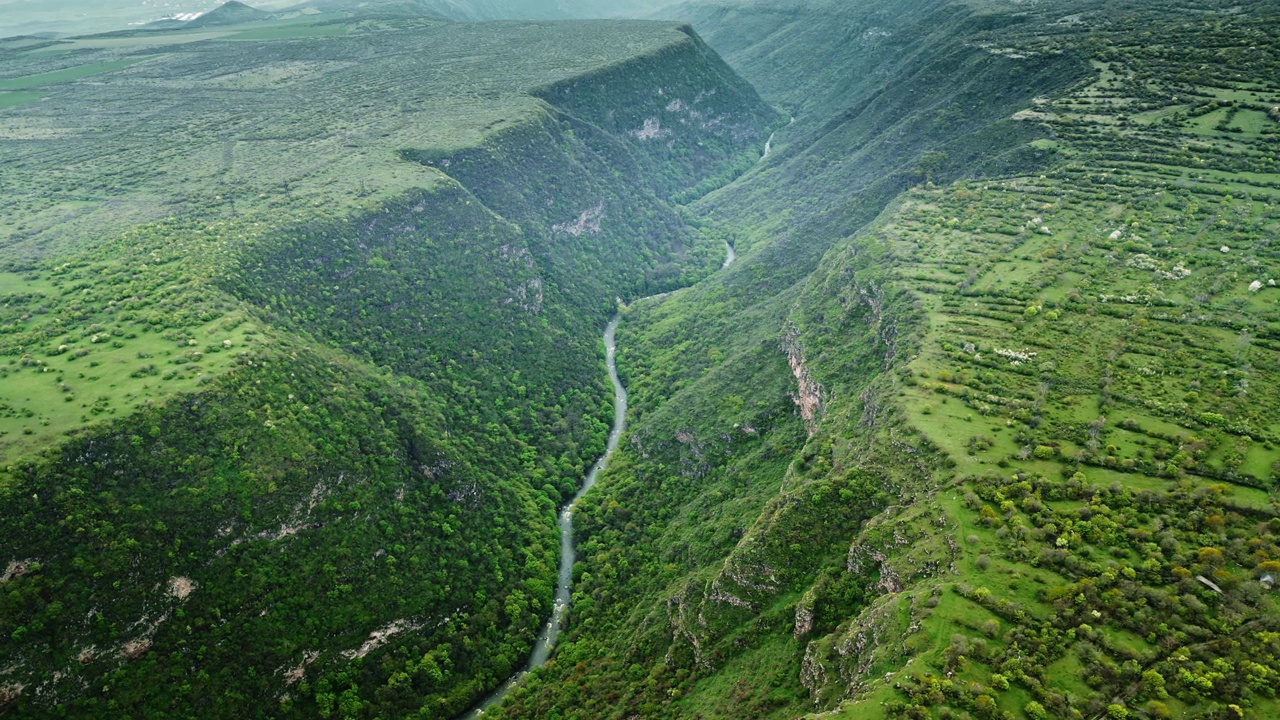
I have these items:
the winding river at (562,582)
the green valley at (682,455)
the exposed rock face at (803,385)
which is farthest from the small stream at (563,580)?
the exposed rock face at (803,385)

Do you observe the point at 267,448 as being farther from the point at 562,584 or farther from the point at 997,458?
the point at 997,458

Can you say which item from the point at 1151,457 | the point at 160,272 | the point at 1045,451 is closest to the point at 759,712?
the point at 1045,451

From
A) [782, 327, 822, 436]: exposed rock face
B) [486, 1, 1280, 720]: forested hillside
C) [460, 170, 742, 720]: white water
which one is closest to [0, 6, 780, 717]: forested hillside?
[460, 170, 742, 720]: white water

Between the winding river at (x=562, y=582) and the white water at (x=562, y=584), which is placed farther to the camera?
the winding river at (x=562, y=582)

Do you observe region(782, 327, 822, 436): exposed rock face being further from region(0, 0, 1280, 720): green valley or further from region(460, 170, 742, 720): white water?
region(460, 170, 742, 720): white water

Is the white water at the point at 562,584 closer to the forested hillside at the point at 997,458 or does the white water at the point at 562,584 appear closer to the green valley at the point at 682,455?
the green valley at the point at 682,455

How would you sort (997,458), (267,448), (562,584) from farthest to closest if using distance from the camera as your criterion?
1. (562,584)
2. (267,448)
3. (997,458)

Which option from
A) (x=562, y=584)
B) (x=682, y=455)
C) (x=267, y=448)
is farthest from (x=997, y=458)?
(x=267, y=448)

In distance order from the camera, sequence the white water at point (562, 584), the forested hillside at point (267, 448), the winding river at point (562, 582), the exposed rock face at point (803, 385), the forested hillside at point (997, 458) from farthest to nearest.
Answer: the exposed rock face at point (803, 385) < the winding river at point (562, 582) < the white water at point (562, 584) < the forested hillside at point (267, 448) < the forested hillside at point (997, 458)
